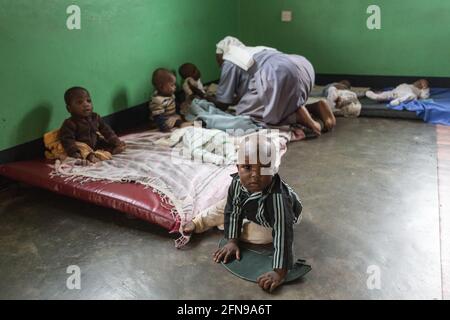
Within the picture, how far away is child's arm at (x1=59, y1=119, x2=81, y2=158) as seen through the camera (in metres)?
2.63

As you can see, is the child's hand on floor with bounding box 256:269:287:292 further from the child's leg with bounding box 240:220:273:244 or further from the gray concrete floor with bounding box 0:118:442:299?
the child's leg with bounding box 240:220:273:244

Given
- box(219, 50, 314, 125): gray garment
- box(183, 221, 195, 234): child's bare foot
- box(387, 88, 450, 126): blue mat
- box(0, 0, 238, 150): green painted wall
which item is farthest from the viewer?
box(387, 88, 450, 126): blue mat

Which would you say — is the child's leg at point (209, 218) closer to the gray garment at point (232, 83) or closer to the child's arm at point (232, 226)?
the child's arm at point (232, 226)

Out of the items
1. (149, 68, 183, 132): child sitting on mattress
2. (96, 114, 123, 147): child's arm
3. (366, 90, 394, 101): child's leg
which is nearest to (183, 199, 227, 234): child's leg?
(96, 114, 123, 147): child's arm

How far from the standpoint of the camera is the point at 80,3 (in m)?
2.91

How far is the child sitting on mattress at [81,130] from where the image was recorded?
2645mm

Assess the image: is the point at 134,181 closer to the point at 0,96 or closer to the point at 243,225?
the point at 243,225

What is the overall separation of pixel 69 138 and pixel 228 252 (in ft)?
4.52

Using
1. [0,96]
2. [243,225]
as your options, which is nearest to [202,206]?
[243,225]

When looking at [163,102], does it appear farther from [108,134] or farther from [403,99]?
[403,99]

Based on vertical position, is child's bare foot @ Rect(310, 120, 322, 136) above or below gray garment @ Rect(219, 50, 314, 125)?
below

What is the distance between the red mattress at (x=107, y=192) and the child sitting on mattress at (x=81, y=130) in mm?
194

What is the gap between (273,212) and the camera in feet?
5.65

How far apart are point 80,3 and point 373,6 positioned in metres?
3.11
